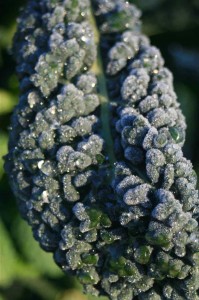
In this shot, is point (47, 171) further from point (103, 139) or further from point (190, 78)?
point (190, 78)

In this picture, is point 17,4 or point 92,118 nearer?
point 92,118

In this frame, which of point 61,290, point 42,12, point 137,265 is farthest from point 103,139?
point 61,290

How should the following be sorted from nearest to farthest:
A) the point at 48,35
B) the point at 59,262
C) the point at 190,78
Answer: the point at 59,262 < the point at 48,35 < the point at 190,78

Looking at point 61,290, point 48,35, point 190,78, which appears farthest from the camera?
point 190,78

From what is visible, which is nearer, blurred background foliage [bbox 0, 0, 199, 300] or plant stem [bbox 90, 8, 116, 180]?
plant stem [bbox 90, 8, 116, 180]

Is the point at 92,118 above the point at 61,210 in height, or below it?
above

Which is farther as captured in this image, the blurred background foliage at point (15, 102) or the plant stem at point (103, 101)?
the blurred background foliage at point (15, 102)

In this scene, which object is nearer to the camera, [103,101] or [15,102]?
[103,101]

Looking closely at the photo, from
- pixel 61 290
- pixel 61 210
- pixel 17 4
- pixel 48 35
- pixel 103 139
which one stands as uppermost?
pixel 17 4
